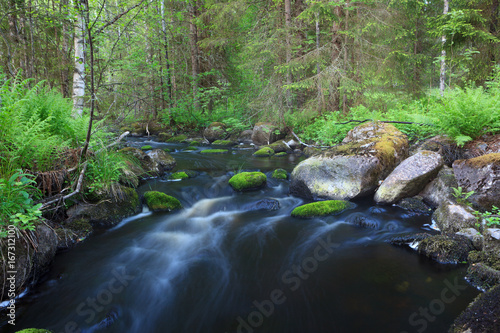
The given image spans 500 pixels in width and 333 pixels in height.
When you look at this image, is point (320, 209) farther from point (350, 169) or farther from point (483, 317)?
point (483, 317)

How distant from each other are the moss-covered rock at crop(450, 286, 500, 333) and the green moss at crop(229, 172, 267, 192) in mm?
5327

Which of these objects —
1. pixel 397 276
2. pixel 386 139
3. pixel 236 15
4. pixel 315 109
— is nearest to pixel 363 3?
pixel 315 109

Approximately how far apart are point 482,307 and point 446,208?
278 centimetres

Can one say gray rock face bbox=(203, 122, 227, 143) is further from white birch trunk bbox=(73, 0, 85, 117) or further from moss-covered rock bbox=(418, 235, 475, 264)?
moss-covered rock bbox=(418, 235, 475, 264)

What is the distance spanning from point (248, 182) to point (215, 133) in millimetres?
9066

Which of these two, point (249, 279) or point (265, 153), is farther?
point (265, 153)

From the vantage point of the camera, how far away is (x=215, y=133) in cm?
Answer: 1598

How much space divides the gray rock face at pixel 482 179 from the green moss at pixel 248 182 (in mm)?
Result: 4432

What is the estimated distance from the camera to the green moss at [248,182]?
7430 mm

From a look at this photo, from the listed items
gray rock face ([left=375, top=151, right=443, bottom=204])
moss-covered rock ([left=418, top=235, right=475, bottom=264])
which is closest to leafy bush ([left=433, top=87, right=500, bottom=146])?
gray rock face ([left=375, top=151, right=443, bottom=204])

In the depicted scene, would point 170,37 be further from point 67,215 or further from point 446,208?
point 446,208

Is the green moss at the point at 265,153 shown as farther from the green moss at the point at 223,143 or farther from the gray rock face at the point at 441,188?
the gray rock face at the point at 441,188

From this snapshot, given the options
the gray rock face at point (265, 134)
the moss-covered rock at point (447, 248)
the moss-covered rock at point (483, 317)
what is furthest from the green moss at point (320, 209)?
the gray rock face at point (265, 134)

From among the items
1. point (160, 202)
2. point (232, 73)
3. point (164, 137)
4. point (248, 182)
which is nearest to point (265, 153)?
point (248, 182)
